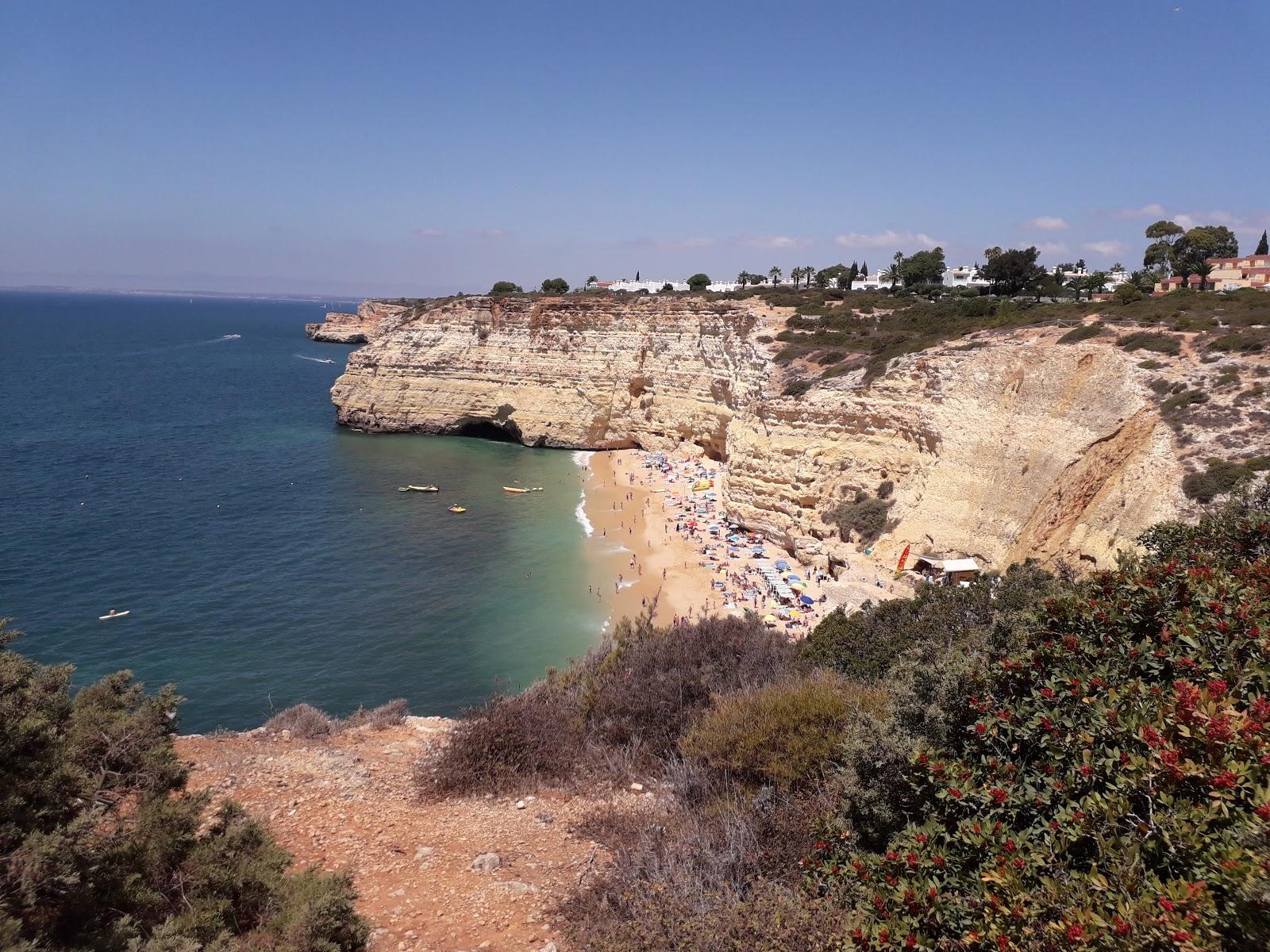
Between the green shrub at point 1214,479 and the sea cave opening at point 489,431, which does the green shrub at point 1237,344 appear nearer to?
the green shrub at point 1214,479

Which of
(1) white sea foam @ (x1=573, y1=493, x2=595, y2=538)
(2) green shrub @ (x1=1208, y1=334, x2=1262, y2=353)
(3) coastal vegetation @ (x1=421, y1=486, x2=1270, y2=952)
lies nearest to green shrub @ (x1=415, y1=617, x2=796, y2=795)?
(3) coastal vegetation @ (x1=421, y1=486, x2=1270, y2=952)

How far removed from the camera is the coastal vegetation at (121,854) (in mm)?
4789

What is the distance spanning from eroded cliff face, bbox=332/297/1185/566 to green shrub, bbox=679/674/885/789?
40.6 feet

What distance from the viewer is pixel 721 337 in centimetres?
4112

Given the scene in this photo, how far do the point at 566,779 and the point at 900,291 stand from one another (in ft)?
196

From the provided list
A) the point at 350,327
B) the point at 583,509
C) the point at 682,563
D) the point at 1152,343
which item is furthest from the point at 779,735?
the point at 350,327

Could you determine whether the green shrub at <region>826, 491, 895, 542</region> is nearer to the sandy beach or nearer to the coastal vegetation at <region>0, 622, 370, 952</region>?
the sandy beach

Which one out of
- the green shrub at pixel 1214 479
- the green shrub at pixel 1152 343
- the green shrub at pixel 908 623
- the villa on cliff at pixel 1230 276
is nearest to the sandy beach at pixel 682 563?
the green shrub at pixel 908 623

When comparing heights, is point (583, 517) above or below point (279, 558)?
above

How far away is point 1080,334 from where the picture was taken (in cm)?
2388

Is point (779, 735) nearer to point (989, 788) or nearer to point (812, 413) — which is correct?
point (989, 788)

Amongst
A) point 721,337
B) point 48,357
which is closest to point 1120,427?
point 721,337

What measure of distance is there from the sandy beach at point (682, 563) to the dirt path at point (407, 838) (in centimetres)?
845

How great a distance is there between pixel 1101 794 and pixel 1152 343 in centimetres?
2281
